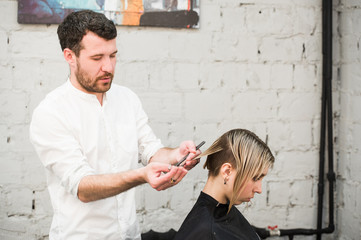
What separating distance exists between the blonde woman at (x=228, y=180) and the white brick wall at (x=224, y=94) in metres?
0.90

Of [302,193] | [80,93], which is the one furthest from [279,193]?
[80,93]

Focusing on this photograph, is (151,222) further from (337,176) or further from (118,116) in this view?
(337,176)

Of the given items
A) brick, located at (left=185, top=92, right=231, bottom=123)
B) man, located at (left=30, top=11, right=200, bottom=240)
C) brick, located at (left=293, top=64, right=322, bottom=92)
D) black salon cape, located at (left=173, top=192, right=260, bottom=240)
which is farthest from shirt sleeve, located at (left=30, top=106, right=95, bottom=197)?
brick, located at (left=293, top=64, right=322, bottom=92)

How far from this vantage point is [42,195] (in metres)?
2.63

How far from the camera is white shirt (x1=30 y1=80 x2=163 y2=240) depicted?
173 centimetres

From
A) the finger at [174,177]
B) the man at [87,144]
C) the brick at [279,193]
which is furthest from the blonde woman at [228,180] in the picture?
the brick at [279,193]

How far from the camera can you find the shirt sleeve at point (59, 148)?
169 cm

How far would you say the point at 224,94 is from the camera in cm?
279

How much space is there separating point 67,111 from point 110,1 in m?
1.01

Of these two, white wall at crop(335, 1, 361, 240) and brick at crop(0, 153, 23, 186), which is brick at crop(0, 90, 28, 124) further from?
white wall at crop(335, 1, 361, 240)

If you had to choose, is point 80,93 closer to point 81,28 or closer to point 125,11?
point 81,28

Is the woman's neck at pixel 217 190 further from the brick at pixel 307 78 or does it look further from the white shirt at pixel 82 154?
the brick at pixel 307 78

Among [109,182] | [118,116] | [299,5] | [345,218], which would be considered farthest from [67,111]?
[345,218]

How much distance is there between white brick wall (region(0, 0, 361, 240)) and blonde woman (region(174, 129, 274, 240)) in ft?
2.94
